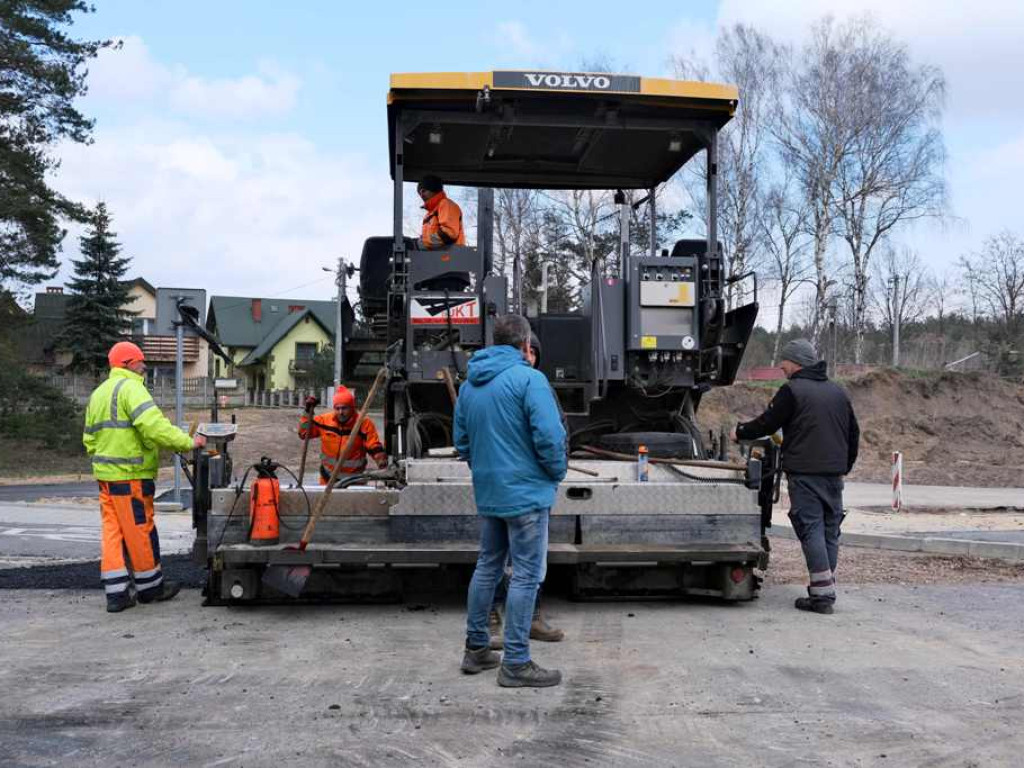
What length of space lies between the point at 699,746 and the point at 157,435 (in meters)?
4.08

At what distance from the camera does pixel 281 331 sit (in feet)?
198

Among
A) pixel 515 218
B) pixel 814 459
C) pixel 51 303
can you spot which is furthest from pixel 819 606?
pixel 51 303

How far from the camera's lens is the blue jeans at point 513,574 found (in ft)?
15.3

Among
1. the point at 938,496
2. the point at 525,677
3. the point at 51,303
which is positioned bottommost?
the point at 938,496

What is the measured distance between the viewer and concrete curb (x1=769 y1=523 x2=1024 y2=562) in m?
9.44

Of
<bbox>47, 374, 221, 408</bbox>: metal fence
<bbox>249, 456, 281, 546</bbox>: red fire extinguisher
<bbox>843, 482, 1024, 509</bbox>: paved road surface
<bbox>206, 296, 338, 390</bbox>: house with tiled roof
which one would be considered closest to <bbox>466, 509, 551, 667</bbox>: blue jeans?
<bbox>249, 456, 281, 546</bbox>: red fire extinguisher

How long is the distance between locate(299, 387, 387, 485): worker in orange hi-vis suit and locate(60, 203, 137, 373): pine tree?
3571 cm

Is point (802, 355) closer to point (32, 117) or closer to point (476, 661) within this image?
point (476, 661)

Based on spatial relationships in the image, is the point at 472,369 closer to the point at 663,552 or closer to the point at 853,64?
the point at 663,552

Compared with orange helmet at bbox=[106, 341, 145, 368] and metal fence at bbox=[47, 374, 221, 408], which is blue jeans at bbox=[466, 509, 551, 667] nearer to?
orange helmet at bbox=[106, 341, 145, 368]

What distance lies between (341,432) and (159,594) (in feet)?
6.78

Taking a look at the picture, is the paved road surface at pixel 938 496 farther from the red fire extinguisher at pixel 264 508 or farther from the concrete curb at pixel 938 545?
the red fire extinguisher at pixel 264 508

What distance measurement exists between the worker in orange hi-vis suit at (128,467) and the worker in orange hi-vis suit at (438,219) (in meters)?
2.00

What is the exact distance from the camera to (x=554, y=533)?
6148 millimetres
